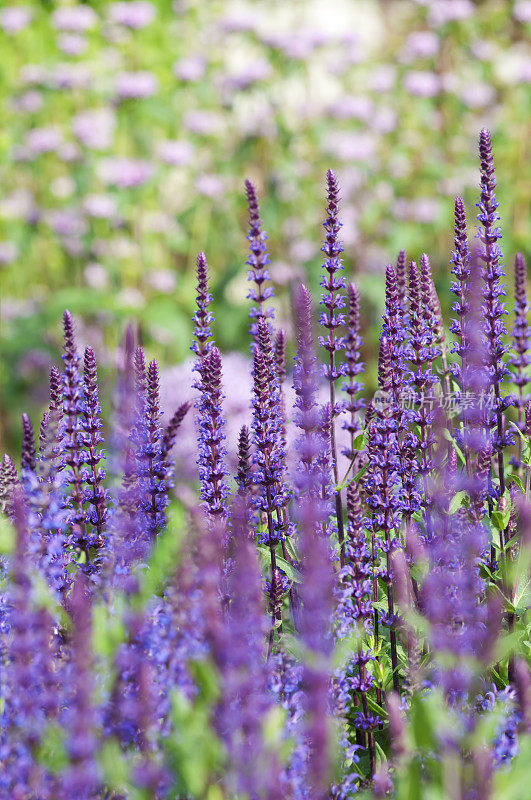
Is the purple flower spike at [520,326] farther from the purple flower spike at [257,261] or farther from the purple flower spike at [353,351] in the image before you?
the purple flower spike at [257,261]

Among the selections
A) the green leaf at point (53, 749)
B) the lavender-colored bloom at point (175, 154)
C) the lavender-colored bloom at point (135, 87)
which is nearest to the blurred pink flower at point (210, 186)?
the lavender-colored bloom at point (175, 154)

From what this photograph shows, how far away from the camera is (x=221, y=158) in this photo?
877 cm

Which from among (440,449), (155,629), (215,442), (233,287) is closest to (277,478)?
(215,442)

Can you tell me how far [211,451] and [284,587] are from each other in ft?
1.41

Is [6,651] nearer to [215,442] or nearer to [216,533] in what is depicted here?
[216,533]

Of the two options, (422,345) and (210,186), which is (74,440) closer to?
(422,345)

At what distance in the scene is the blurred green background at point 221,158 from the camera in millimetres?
7902

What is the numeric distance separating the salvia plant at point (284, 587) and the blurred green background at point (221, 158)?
456 cm

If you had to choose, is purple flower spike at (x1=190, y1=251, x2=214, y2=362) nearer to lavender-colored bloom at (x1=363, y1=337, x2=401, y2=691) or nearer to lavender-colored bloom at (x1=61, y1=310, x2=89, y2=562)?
lavender-colored bloom at (x1=61, y1=310, x2=89, y2=562)

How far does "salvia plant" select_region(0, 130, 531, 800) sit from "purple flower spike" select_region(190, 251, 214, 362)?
1cm

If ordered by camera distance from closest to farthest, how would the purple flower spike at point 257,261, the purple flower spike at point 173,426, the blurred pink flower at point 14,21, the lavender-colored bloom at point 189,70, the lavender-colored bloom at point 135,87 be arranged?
1. the purple flower spike at point 173,426
2. the purple flower spike at point 257,261
3. the lavender-colored bloom at point 135,87
4. the lavender-colored bloom at point 189,70
5. the blurred pink flower at point 14,21

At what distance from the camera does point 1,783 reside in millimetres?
1919

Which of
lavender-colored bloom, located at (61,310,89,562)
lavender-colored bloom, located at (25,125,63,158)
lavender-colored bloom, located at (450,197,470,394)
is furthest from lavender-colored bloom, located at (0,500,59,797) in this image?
lavender-colored bloom, located at (25,125,63,158)

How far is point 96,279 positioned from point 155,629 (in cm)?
678
